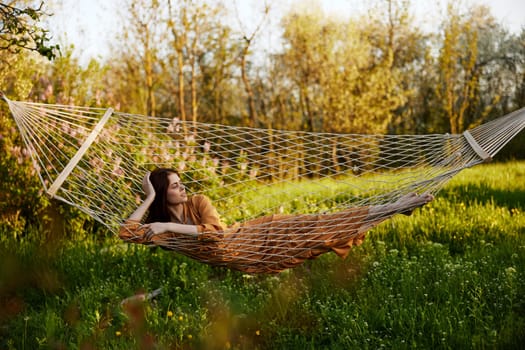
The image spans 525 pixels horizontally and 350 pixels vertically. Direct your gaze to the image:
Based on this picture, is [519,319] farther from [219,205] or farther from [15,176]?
[15,176]

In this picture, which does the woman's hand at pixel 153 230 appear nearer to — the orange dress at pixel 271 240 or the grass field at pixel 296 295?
the orange dress at pixel 271 240

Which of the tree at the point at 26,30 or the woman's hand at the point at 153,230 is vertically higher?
the tree at the point at 26,30

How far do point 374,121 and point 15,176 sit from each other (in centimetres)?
572

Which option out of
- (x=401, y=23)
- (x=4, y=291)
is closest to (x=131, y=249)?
(x=4, y=291)

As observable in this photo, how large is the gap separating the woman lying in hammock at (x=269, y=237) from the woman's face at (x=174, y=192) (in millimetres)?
72

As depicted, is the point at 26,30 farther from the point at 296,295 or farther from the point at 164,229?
the point at 296,295

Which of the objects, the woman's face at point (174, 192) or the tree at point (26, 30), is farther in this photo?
the woman's face at point (174, 192)

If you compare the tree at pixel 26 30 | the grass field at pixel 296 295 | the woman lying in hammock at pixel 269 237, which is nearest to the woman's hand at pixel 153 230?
the woman lying in hammock at pixel 269 237

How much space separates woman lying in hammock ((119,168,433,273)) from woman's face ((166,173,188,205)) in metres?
0.07

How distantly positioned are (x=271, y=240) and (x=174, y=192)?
1.68ft

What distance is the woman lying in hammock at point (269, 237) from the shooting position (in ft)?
6.28

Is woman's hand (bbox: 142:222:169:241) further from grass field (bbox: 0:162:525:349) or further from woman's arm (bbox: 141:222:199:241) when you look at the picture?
grass field (bbox: 0:162:525:349)

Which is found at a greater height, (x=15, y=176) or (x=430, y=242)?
(x=15, y=176)

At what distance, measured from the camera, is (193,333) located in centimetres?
221
